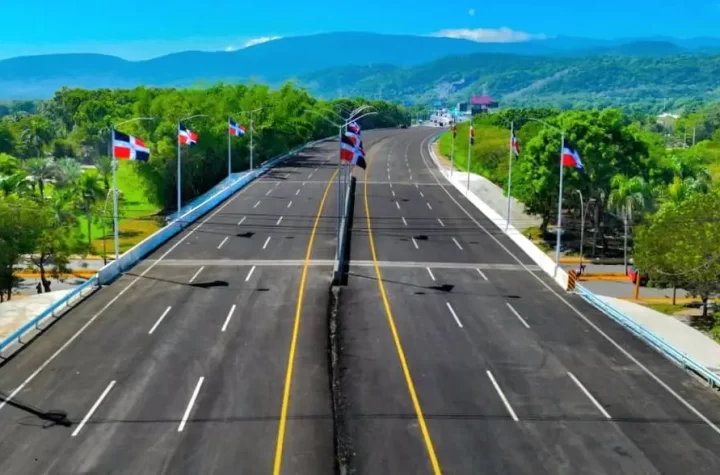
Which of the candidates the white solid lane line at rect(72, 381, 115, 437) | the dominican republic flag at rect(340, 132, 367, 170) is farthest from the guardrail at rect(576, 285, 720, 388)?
the white solid lane line at rect(72, 381, 115, 437)

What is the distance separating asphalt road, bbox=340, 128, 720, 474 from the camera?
69.7 ft

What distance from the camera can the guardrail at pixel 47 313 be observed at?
2898 cm

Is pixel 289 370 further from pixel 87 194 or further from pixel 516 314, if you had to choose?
pixel 87 194

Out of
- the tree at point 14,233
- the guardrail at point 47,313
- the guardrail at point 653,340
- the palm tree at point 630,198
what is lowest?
the guardrail at point 653,340

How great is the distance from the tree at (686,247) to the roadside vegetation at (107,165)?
103 ft

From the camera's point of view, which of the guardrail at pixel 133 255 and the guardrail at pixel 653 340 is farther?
the guardrail at pixel 133 255

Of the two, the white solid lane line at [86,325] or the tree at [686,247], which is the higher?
the tree at [686,247]

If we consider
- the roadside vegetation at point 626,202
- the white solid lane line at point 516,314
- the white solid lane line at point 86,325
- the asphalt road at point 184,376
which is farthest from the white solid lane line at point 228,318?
the roadside vegetation at point 626,202

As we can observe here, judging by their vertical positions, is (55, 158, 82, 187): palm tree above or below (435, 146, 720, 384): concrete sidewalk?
above

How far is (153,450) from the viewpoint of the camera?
20953 mm

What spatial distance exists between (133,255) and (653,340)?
26425mm

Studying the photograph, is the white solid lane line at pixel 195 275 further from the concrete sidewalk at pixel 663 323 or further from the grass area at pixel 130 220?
the concrete sidewalk at pixel 663 323

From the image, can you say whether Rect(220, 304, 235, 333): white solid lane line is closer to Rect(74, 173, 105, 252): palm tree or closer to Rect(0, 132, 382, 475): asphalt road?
Rect(0, 132, 382, 475): asphalt road

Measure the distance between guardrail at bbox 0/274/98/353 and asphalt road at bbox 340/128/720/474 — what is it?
11.8m
